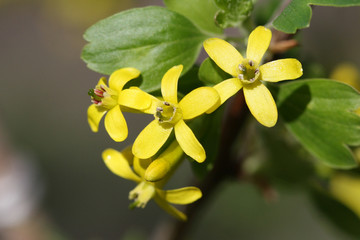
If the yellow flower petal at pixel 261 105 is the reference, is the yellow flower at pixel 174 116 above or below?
above

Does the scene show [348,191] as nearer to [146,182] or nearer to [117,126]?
[146,182]

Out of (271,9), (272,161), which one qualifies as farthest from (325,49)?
(272,161)

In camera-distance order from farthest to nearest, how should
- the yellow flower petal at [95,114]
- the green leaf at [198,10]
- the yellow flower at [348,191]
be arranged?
the yellow flower at [348,191] < the green leaf at [198,10] < the yellow flower petal at [95,114]

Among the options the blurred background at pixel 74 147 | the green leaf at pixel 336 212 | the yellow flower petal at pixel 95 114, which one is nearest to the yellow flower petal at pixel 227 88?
the yellow flower petal at pixel 95 114

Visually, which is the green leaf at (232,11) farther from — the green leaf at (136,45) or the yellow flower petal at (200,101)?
the yellow flower petal at (200,101)

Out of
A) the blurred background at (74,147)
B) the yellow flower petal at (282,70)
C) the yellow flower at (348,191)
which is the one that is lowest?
the blurred background at (74,147)

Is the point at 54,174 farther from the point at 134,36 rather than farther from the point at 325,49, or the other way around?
the point at 134,36

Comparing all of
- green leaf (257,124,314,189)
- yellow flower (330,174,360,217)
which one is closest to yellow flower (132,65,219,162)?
green leaf (257,124,314,189)
